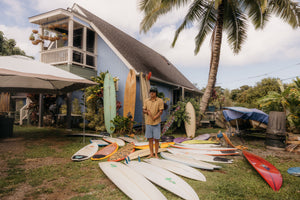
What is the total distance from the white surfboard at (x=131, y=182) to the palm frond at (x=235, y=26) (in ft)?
27.2

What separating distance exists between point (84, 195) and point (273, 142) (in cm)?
560

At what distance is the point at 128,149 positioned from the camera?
4406 millimetres

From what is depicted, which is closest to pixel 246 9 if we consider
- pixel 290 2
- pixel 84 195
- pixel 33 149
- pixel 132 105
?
pixel 290 2

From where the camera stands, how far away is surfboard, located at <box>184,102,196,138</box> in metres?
7.07

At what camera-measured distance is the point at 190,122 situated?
7254 millimetres

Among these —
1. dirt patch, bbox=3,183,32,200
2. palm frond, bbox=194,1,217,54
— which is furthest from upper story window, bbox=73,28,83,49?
dirt patch, bbox=3,183,32,200

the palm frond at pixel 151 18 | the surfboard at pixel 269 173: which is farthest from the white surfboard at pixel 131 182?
the palm frond at pixel 151 18

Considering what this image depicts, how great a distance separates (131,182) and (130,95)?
486 cm

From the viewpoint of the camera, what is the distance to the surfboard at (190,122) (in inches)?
278

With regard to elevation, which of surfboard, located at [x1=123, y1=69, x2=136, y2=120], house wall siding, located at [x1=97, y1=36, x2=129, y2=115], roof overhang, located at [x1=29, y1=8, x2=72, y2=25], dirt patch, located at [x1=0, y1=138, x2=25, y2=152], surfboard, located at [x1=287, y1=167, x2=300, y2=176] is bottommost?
surfboard, located at [x1=287, y1=167, x2=300, y2=176]

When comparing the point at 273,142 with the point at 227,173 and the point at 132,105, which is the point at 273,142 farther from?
the point at 132,105

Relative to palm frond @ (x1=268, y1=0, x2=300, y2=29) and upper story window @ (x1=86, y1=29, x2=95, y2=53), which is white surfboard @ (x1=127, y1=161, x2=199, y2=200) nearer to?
upper story window @ (x1=86, y1=29, x2=95, y2=53)

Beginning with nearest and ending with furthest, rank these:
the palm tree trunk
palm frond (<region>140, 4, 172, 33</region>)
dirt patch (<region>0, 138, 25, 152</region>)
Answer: dirt patch (<region>0, 138, 25, 152</region>), the palm tree trunk, palm frond (<region>140, 4, 172, 33</region>)

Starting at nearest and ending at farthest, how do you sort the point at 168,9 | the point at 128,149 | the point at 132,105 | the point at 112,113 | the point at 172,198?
the point at 172,198, the point at 128,149, the point at 112,113, the point at 132,105, the point at 168,9
